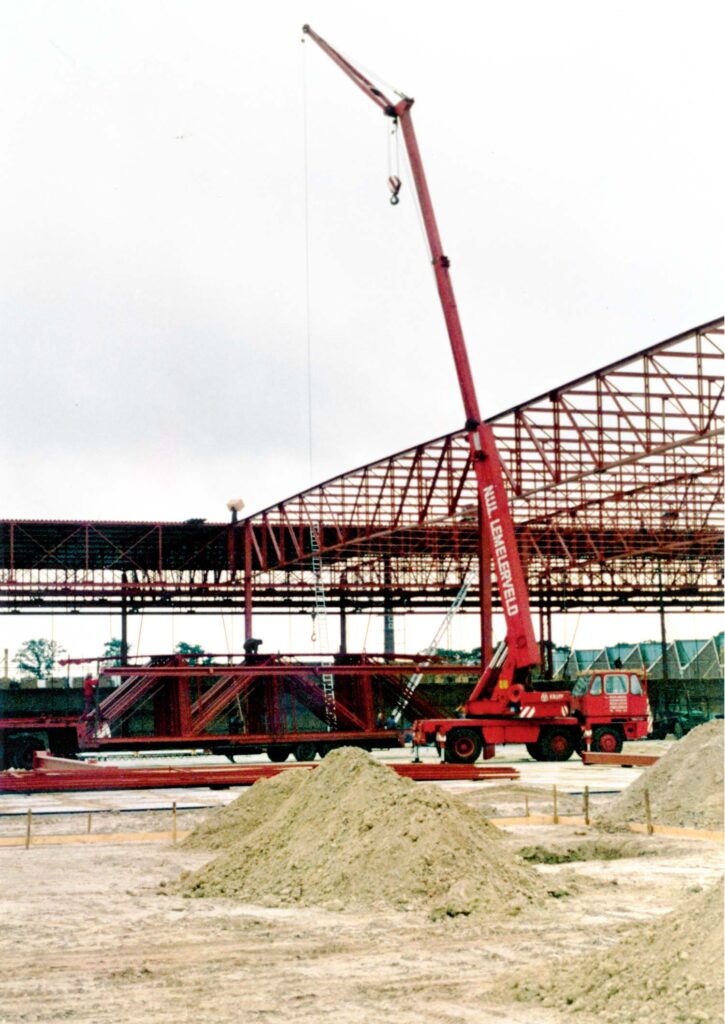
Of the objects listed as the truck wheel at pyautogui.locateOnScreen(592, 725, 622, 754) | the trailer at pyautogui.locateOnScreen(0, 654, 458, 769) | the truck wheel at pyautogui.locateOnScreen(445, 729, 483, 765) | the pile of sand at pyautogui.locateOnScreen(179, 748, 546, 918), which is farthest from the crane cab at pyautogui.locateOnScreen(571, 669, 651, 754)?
the pile of sand at pyautogui.locateOnScreen(179, 748, 546, 918)

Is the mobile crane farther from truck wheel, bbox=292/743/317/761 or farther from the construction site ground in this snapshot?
the construction site ground

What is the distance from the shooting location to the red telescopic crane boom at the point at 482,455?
29328 millimetres

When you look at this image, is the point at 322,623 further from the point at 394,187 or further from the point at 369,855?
the point at 369,855

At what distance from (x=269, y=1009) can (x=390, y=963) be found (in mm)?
1758

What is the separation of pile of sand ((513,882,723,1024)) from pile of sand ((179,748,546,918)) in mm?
3536

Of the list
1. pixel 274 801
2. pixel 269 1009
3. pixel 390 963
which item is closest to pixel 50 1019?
pixel 269 1009

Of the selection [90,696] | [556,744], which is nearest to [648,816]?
[556,744]

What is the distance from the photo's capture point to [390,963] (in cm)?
1022

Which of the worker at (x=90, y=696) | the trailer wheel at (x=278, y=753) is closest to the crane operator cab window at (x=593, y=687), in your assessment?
the trailer wheel at (x=278, y=753)

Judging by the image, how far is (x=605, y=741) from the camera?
34.7 meters

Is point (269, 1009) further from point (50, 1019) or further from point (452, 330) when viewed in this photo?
point (452, 330)

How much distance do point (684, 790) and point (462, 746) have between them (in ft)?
38.7

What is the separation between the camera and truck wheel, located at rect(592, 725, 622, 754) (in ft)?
114

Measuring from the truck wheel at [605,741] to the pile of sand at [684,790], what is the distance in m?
13.0
